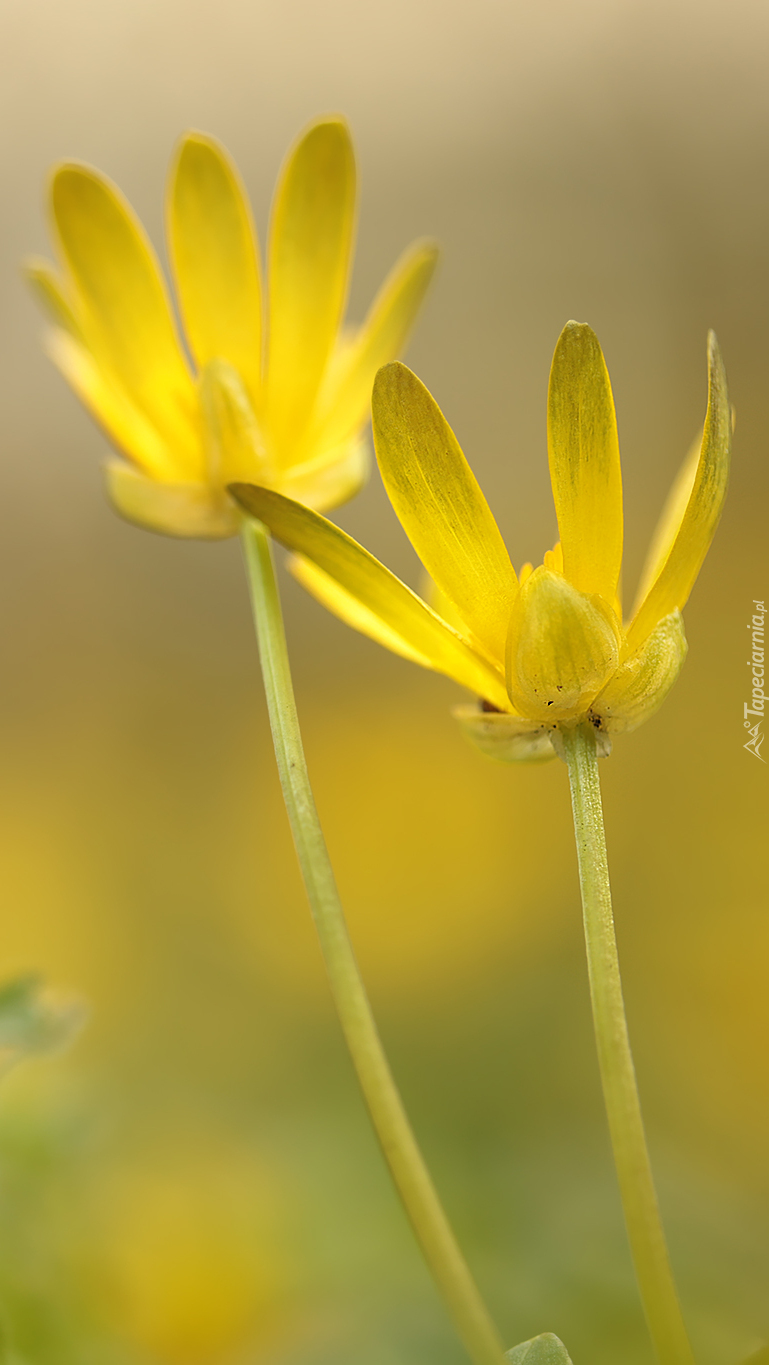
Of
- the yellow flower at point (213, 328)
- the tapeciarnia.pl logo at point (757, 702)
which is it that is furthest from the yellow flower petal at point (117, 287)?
the tapeciarnia.pl logo at point (757, 702)

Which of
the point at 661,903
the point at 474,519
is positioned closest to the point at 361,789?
the point at 661,903

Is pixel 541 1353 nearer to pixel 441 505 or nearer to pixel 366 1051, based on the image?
pixel 366 1051

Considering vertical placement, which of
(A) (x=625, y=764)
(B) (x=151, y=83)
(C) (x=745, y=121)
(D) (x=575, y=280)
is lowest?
(A) (x=625, y=764)

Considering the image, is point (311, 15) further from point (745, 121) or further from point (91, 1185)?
point (91, 1185)

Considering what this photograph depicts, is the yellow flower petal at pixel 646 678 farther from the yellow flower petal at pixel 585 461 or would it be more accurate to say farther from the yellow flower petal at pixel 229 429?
the yellow flower petal at pixel 229 429

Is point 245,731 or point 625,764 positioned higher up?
point 245,731

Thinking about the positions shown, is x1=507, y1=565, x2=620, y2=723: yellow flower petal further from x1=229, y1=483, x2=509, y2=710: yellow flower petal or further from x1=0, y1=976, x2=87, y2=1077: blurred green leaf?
x1=0, y1=976, x2=87, y2=1077: blurred green leaf

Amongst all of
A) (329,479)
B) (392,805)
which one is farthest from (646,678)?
(392,805)

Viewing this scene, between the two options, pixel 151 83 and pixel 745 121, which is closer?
pixel 745 121

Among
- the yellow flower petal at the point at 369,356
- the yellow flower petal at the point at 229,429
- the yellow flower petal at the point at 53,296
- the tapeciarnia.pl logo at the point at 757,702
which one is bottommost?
the tapeciarnia.pl logo at the point at 757,702
